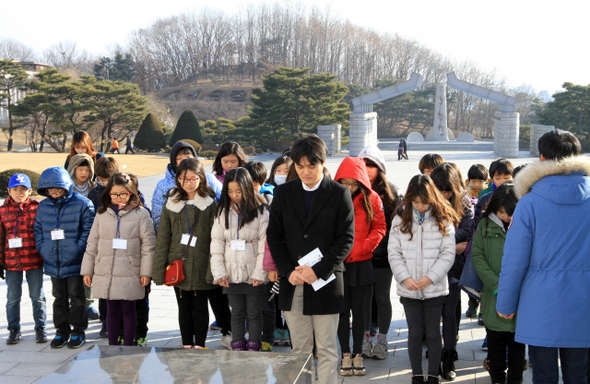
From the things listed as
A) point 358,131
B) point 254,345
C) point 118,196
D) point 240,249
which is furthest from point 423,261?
point 358,131

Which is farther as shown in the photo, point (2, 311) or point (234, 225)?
point (2, 311)

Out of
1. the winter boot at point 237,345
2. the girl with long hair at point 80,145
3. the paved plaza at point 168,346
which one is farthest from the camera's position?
the girl with long hair at point 80,145

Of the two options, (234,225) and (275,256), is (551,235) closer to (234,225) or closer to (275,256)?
(275,256)

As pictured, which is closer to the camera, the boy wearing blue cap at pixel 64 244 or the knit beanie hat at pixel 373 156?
the knit beanie hat at pixel 373 156

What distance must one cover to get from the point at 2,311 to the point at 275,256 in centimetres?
381

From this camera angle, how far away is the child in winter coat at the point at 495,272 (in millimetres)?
3547

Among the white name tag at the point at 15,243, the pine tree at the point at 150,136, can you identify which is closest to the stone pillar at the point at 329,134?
the pine tree at the point at 150,136

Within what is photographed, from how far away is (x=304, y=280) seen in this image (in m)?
3.28

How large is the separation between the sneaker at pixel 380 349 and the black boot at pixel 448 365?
1.66ft

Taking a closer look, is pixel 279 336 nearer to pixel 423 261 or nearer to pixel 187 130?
pixel 423 261

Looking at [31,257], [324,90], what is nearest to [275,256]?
[31,257]

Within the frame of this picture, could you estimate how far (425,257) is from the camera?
366 cm

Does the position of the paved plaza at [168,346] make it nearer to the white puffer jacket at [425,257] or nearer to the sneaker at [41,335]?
the sneaker at [41,335]

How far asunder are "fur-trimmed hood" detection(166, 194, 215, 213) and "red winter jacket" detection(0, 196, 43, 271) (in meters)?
1.43
